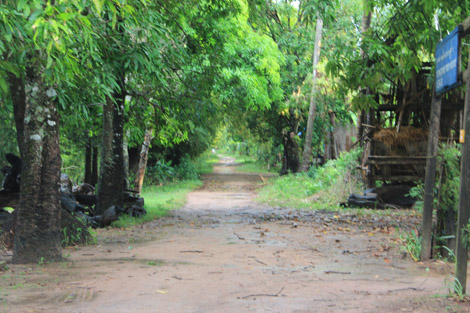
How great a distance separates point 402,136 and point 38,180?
11609 millimetres

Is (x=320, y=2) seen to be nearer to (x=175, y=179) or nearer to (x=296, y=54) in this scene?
(x=296, y=54)

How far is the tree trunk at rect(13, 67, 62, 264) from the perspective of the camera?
6965 mm

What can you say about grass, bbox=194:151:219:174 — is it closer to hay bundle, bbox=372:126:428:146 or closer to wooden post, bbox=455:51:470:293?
hay bundle, bbox=372:126:428:146

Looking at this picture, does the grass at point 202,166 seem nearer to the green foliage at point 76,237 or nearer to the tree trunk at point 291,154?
the tree trunk at point 291,154

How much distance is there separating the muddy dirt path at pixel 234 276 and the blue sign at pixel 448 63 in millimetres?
2380

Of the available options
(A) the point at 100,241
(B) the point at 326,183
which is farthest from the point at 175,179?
(A) the point at 100,241

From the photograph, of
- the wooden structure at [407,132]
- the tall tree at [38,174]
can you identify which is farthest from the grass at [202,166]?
the tall tree at [38,174]

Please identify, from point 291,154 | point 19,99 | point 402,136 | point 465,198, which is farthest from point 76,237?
point 291,154

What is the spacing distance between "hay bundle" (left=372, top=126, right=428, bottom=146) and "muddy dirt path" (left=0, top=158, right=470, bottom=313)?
5.19 metres

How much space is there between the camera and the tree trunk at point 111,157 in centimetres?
1262

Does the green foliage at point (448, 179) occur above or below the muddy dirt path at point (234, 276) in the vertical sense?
above

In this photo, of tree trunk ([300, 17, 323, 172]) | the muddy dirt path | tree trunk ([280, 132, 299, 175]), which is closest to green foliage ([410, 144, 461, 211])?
the muddy dirt path

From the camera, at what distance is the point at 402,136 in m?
15.3

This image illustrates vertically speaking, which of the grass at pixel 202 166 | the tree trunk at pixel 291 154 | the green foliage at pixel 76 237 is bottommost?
the green foliage at pixel 76 237
